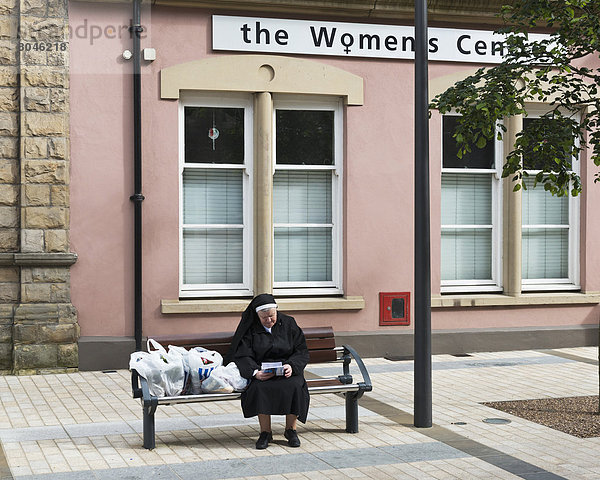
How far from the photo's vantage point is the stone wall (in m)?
11.0

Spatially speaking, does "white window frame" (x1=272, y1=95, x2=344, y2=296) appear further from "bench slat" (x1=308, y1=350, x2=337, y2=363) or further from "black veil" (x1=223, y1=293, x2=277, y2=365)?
"black veil" (x1=223, y1=293, x2=277, y2=365)

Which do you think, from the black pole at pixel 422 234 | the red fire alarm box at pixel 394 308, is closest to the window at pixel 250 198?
the red fire alarm box at pixel 394 308

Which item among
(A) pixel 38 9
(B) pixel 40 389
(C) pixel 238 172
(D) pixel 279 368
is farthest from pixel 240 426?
(A) pixel 38 9

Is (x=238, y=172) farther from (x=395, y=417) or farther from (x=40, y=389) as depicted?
(x=395, y=417)

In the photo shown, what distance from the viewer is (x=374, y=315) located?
41.0ft

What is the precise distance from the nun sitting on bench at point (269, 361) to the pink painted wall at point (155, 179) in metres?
4.23

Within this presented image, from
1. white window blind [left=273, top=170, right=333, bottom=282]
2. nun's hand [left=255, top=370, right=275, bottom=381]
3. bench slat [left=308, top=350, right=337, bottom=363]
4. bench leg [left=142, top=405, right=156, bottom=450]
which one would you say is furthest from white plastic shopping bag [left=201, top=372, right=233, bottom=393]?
white window blind [left=273, top=170, right=333, bottom=282]

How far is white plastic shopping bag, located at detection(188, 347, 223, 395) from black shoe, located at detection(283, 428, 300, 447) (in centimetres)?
77

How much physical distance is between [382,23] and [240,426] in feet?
21.1

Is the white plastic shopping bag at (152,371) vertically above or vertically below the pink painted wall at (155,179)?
below

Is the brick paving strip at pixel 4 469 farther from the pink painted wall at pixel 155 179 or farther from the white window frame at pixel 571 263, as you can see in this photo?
the white window frame at pixel 571 263

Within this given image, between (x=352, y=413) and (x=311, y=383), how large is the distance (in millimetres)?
423

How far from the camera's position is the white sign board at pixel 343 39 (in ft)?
39.0

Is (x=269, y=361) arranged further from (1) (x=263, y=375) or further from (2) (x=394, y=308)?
A: (2) (x=394, y=308)
